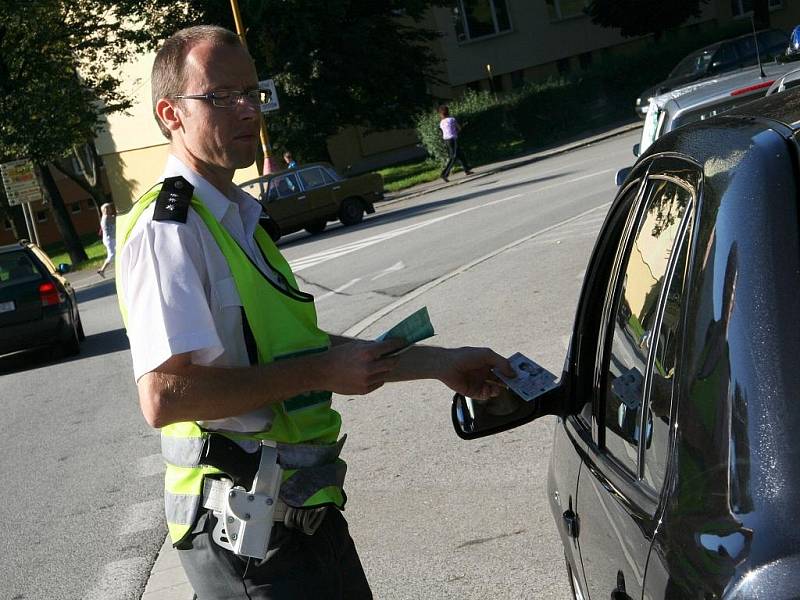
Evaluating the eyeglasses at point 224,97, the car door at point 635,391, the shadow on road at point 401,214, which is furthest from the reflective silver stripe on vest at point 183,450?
the shadow on road at point 401,214

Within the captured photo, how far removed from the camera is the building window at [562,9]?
52281mm

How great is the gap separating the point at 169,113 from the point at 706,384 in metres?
1.42

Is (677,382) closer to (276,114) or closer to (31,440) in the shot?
(31,440)

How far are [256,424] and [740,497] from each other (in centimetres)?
126

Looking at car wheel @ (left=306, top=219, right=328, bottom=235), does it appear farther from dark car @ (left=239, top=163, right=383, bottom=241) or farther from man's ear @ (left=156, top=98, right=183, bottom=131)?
man's ear @ (left=156, top=98, right=183, bottom=131)

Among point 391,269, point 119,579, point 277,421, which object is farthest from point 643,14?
point 277,421

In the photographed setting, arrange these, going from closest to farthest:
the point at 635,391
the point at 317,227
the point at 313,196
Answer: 1. the point at 635,391
2. the point at 313,196
3. the point at 317,227

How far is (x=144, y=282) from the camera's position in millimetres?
2484

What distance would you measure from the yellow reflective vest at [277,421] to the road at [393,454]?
2.19 meters

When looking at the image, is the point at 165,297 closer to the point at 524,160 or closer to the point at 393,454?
the point at 393,454

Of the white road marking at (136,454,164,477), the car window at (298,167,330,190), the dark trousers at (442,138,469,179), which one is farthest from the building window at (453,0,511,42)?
the white road marking at (136,454,164,477)

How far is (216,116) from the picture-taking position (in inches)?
106

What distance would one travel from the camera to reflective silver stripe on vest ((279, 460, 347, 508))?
2688 mm

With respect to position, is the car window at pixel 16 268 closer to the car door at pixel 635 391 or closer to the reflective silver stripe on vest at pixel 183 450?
the reflective silver stripe on vest at pixel 183 450
